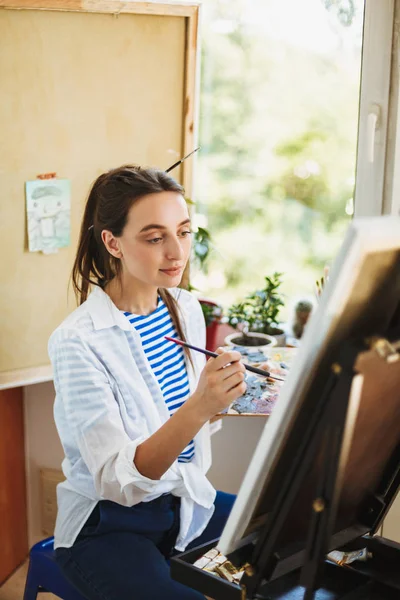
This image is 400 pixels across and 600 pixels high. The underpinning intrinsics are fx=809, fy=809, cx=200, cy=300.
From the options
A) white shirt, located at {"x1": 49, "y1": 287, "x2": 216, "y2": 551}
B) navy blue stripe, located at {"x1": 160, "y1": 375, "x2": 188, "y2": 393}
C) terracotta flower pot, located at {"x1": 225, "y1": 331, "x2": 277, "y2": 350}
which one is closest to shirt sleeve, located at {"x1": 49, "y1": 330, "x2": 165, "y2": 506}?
white shirt, located at {"x1": 49, "y1": 287, "x2": 216, "y2": 551}

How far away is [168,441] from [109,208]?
0.48 m


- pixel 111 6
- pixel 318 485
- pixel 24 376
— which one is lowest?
pixel 24 376

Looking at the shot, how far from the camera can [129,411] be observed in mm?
1491

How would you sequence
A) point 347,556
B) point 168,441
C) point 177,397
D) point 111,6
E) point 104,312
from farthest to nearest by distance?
point 111,6
point 177,397
point 104,312
point 168,441
point 347,556

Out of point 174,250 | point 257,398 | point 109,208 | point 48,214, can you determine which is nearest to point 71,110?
point 48,214

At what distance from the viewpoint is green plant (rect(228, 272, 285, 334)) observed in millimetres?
2227

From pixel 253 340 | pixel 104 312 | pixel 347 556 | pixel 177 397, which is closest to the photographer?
pixel 347 556

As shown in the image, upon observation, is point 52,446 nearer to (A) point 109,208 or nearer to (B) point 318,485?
(A) point 109,208

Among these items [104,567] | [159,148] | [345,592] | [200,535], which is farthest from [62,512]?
[159,148]

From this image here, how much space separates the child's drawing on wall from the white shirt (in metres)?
0.43

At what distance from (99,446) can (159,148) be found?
934 mm

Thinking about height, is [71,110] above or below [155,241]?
above

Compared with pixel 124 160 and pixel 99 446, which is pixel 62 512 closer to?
pixel 99 446

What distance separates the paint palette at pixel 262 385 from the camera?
157 cm
